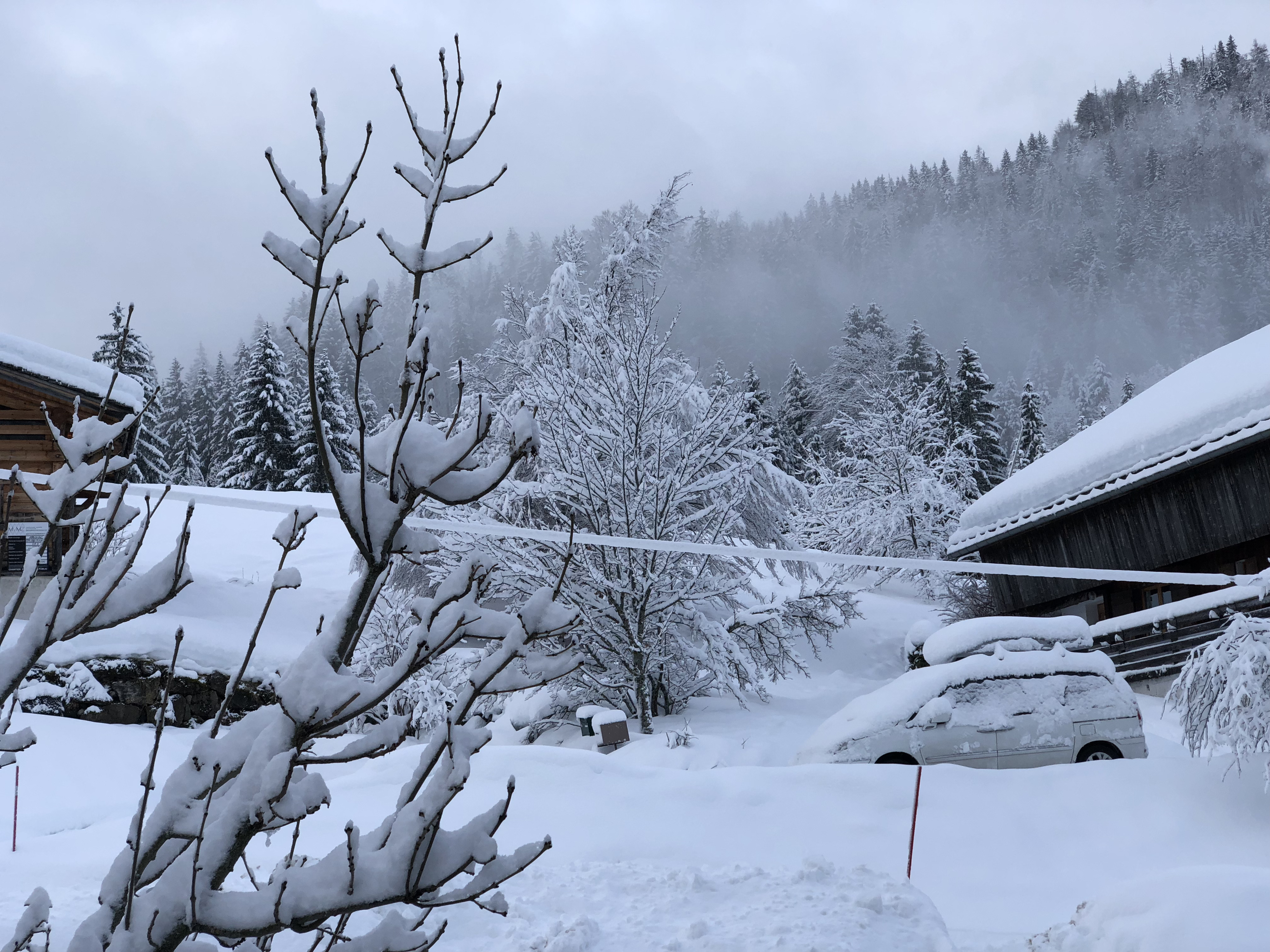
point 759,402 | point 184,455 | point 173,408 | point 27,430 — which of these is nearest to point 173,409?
point 173,408

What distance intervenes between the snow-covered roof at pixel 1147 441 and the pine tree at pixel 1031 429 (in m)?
23.0

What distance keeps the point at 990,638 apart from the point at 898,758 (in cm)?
225

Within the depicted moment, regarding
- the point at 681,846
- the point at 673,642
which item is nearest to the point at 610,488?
the point at 673,642

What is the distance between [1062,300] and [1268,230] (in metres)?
21.0

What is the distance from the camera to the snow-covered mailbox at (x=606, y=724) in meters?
10.3

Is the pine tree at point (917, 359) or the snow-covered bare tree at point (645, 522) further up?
the pine tree at point (917, 359)

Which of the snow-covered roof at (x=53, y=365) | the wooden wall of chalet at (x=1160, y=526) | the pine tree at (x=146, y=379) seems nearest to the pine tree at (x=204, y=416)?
the pine tree at (x=146, y=379)

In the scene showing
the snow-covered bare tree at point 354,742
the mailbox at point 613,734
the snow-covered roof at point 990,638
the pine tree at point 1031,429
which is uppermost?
the pine tree at point 1031,429

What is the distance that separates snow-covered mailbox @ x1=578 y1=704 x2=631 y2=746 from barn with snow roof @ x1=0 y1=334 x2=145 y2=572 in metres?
5.82

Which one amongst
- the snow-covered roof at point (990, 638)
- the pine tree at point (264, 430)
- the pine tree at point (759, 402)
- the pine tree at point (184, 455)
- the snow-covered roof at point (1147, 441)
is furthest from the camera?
the pine tree at point (184, 455)

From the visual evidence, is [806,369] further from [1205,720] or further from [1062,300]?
[1205,720]

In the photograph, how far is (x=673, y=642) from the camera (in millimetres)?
12383

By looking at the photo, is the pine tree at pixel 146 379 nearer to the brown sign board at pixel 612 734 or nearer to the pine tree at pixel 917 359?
the brown sign board at pixel 612 734

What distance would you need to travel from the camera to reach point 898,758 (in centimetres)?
871
